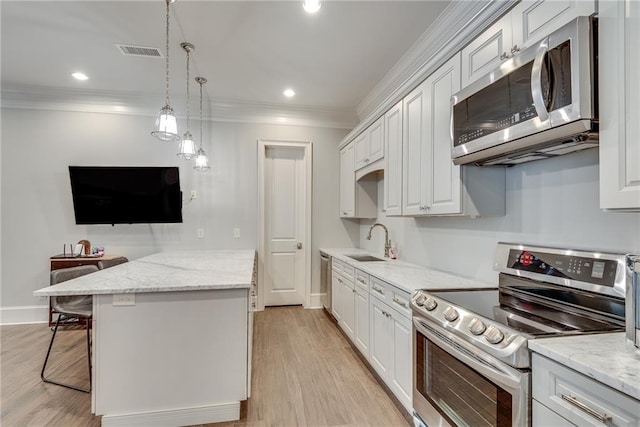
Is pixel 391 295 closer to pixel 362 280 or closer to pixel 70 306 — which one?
pixel 362 280

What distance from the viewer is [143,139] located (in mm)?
4082

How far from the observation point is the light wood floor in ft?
6.74

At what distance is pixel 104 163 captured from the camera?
402 cm

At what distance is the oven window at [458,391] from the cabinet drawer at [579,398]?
0.16 meters

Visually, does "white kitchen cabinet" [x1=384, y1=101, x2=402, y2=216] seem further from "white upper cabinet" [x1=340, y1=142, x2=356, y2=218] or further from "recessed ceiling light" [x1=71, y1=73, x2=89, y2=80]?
"recessed ceiling light" [x1=71, y1=73, x2=89, y2=80]

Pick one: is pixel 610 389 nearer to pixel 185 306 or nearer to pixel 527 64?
pixel 527 64

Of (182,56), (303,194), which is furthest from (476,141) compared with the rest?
(303,194)

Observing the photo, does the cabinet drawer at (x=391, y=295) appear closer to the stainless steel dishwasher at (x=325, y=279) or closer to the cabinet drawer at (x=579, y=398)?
the cabinet drawer at (x=579, y=398)

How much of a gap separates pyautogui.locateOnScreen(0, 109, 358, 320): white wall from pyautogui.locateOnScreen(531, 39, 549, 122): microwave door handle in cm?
338

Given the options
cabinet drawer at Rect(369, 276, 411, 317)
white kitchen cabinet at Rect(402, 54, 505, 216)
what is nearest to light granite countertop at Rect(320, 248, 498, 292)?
cabinet drawer at Rect(369, 276, 411, 317)

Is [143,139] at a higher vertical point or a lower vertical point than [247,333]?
higher

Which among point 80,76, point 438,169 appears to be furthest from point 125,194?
point 438,169

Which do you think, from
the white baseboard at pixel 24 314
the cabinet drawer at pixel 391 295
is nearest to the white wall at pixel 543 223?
the cabinet drawer at pixel 391 295

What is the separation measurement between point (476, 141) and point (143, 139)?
400 cm
